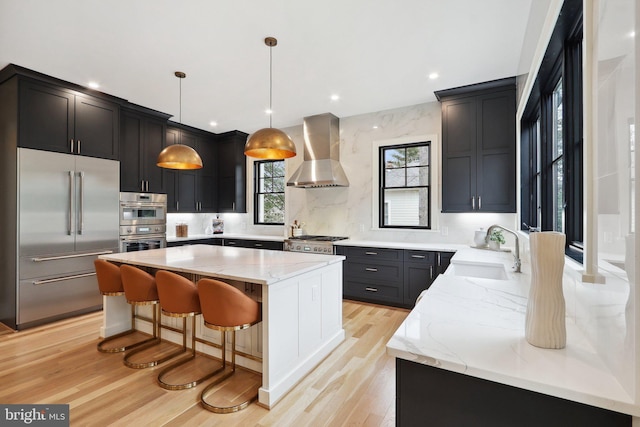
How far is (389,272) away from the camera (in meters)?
4.11

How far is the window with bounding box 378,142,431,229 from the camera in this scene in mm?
4492

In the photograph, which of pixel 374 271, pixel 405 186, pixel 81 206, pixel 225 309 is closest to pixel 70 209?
pixel 81 206

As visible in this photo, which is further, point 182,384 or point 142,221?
point 142,221

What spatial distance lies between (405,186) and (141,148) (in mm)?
4124

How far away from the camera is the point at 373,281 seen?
423 centimetres

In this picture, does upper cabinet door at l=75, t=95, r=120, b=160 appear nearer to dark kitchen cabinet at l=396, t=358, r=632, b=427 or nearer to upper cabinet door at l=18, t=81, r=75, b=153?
upper cabinet door at l=18, t=81, r=75, b=153

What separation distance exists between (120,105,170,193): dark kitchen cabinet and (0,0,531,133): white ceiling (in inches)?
17.2

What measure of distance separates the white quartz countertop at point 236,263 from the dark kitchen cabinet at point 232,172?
2.76 m

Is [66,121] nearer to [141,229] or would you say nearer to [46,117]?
[46,117]

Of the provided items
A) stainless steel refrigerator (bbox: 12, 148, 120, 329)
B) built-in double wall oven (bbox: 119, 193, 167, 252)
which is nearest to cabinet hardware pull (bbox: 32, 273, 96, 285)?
stainless steel refrigerator (bbox: 12, 148, 120, 329)

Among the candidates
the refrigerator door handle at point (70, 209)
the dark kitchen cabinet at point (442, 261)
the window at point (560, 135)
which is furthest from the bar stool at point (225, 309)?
the refrigerator door handle at point (70, 209)

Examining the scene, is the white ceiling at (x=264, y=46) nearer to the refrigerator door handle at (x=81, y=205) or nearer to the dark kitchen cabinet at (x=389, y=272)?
the refrigerator door handle at (x=81, y=205)

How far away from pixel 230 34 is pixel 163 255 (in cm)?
219

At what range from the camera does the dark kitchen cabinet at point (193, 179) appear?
208 inches
